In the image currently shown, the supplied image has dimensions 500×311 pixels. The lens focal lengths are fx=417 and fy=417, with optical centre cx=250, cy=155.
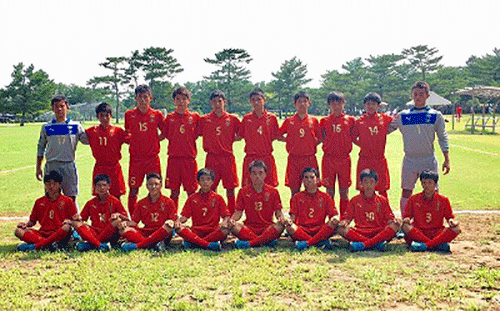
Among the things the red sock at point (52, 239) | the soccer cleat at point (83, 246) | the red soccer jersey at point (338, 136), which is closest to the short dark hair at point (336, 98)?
the red soccer jersey at point (338, 136)

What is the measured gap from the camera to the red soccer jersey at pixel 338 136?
5988 millimetres

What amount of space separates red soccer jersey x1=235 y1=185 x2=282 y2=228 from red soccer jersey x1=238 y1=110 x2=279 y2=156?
0.85 m

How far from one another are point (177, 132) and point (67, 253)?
218 centimetres

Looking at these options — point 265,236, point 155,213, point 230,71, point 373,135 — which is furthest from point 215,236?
point 230,71

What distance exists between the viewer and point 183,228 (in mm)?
4980

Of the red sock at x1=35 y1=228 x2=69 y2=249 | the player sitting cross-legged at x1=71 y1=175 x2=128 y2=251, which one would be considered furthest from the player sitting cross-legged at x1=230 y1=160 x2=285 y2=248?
the red sock at x1=35 y1=228 x2=69 y2=249

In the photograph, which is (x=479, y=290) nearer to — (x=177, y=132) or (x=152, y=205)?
(x=152, y=205)

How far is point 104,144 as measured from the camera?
5801 mm

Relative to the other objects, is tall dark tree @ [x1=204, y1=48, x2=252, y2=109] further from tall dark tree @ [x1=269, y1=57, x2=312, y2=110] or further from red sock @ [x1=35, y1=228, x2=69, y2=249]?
red sock @ [x1=35, y1=228, x2=69, y2=249]

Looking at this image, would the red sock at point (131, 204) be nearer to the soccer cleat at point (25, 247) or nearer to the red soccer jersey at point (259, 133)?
the soccer cleat at point (25, 247)

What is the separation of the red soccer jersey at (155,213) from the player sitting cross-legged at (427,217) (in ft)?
9.39

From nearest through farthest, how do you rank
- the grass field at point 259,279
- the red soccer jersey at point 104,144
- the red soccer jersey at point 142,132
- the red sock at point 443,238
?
1. the grass field at point 259,279
2. the red sock at point 443,238
3. the red soccer jersey at point 104,144
4. the red soccer jersey at point 142,132

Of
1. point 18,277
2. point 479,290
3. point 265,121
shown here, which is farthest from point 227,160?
point 479,290

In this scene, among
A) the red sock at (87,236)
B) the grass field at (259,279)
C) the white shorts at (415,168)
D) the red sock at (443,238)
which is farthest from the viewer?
the white shorts at (415,168)
